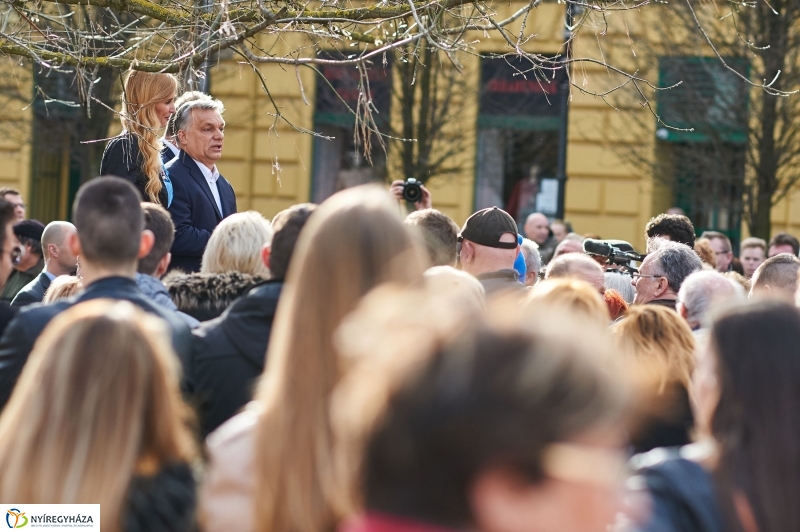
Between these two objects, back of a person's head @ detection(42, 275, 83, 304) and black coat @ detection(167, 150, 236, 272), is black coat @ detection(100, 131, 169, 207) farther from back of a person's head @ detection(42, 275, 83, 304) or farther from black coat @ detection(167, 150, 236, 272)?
back of a person's head @ detection(42, 275, 83, 304)

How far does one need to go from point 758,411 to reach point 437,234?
3.33m

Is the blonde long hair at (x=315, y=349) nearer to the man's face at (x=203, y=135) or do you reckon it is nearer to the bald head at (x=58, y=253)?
the man's face at (x=203, y=135)

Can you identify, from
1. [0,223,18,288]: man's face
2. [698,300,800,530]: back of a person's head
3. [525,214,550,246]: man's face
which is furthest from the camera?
[525,214,550,246]: man's face

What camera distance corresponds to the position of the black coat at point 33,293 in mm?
6109

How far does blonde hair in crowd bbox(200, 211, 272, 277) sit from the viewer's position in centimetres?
493

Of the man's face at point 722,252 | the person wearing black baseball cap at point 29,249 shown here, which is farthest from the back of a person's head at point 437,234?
the man's face at point 722,252

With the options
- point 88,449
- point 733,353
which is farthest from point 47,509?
point 733,353

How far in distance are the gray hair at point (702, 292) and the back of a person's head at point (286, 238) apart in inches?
66.2

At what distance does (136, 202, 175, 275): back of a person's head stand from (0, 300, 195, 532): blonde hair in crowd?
2.08 metres

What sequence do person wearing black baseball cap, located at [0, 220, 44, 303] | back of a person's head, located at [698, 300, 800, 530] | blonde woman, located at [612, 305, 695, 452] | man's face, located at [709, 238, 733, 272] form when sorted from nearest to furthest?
back of a person's head, located at [698, 300, 800, 530] < blonde woman, located at [612, 305, 695, 452] < person wearing black baseball cap, located at [0, 220, 44, 303] < man's face, located at [709, 238, 733, 272]

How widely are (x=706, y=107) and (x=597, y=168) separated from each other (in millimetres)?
2660

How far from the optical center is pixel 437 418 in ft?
4.93

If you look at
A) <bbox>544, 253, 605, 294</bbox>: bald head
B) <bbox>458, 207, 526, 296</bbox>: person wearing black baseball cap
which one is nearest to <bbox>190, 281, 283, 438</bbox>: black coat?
<bbox>458, 207, 526, 296</bbox>: person wearing black baseball cap

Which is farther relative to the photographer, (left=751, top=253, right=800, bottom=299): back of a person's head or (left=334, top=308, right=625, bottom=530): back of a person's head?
(left=751, top=253, right=800, bottom=299): back of a person's head
